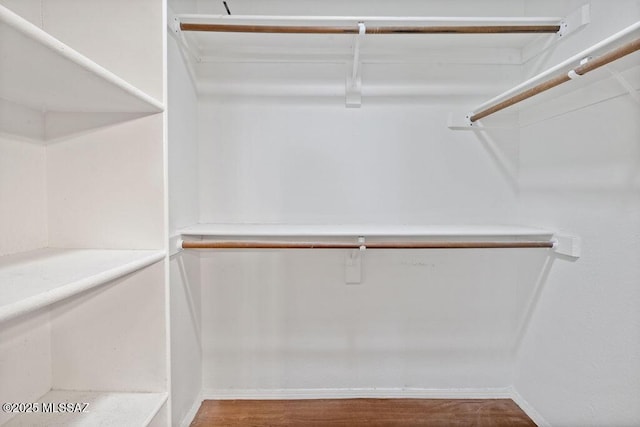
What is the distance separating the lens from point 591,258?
46.6 inches

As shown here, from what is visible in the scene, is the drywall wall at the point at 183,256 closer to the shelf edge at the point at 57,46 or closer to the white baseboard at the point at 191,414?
the white baseboard at the point at 191,414

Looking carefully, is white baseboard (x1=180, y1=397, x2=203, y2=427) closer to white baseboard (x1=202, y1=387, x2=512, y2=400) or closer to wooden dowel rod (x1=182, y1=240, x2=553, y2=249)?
white baseboard (x1=202, y1=387, x2=512, y2=400)

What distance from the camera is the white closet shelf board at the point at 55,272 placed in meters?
0.47

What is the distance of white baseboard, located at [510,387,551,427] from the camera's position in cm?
143

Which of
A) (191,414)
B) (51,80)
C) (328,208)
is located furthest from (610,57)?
(191,414)

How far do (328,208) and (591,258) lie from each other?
3.51 feet

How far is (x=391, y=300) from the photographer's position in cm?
165

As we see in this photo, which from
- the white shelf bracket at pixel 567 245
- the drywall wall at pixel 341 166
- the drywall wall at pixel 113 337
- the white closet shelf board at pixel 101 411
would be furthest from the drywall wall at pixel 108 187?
the white shelf bracket at pixel 567 245

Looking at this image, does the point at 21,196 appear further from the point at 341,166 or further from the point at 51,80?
the point at 341,166

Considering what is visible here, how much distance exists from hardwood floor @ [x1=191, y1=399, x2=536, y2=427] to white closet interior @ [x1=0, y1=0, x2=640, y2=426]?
0.06 m

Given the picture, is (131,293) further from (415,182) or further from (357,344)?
(415,182)

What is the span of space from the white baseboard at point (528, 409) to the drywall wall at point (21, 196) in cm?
198

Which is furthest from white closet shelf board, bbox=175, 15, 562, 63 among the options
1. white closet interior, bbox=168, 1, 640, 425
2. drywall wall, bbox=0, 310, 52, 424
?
drywall wall, bbox=0, 310, 52, 424

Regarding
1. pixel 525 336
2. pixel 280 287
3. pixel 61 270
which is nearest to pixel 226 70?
pixel 280 287
